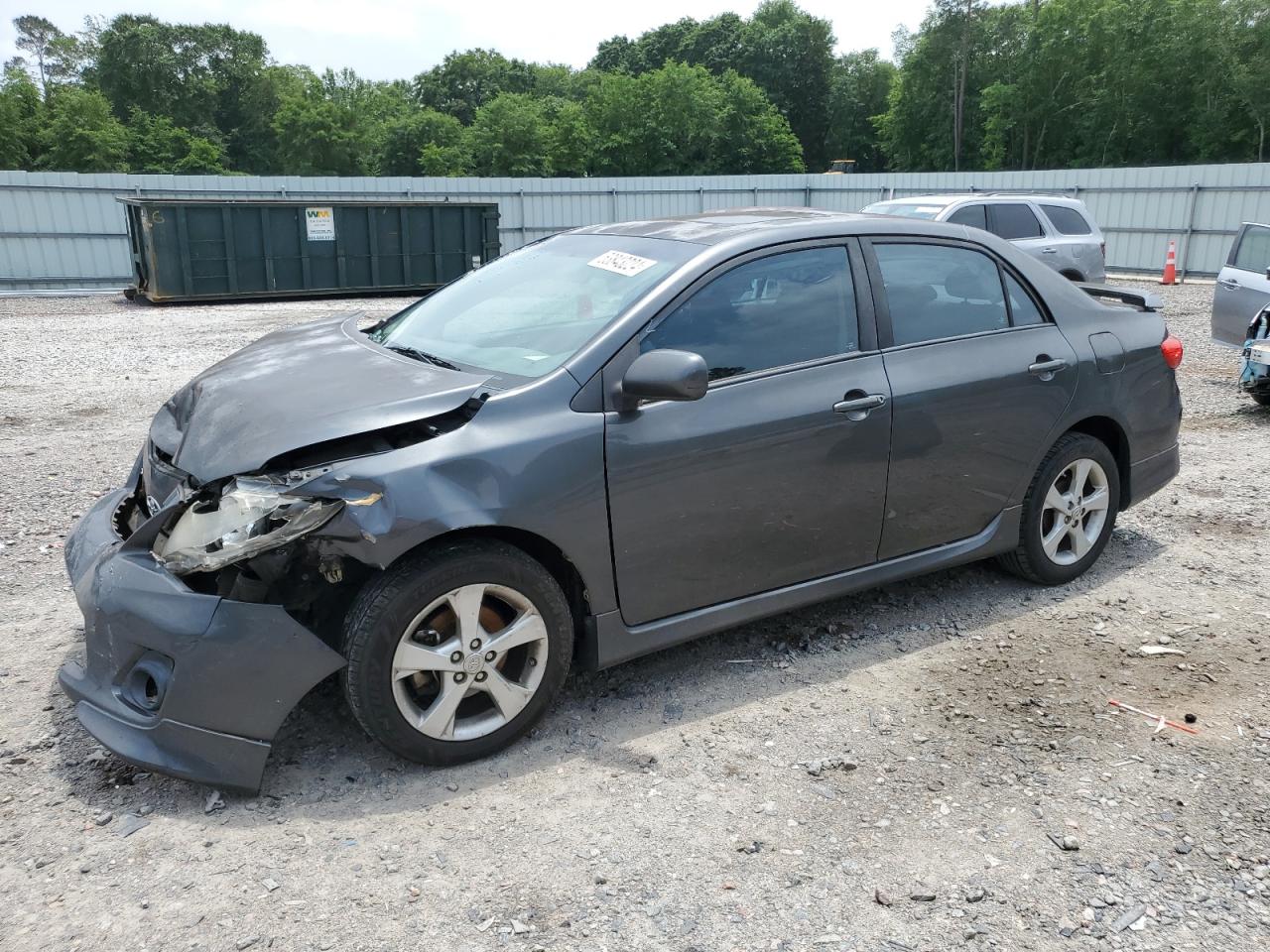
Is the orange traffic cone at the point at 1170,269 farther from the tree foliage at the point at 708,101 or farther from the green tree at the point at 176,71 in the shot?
the green tree at the point at 176,71

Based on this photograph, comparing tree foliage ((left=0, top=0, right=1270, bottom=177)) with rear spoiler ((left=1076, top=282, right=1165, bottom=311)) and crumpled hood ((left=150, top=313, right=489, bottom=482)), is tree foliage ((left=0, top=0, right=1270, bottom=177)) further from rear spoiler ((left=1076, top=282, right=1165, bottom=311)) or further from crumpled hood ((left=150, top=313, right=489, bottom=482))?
crumpled hood ((left=150, top=313, right=489, bottom=482))

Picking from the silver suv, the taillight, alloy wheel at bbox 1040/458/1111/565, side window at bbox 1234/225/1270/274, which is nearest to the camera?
alloy wheel at bbox 1040/458/1111/565

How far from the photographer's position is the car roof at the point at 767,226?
3.95 m


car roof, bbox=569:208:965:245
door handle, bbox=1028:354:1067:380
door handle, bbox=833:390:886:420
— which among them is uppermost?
car roof, bbox=569:208:965:245

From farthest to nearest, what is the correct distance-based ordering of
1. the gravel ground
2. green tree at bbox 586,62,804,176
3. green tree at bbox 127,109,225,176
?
green tree at bbox 586,62,804,176
green tree at bbox 127,109,225,176
the gravel ground

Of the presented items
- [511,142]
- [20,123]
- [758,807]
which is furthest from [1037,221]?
[20,123]

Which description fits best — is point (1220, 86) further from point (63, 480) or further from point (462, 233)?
point (63, 480)

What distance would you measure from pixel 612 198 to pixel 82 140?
4409cm

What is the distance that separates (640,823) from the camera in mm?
3018

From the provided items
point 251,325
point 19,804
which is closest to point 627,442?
point 19,804

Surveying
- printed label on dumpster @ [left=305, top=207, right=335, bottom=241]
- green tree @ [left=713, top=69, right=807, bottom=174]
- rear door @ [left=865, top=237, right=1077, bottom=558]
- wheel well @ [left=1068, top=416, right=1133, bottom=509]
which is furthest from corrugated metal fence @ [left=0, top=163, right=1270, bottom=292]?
green tree @ [left=713, top=69, right=807, bottom=174]

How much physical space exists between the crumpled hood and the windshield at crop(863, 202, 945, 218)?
31.2ft

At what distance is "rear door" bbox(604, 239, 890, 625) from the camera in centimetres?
346

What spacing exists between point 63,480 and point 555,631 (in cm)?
465
